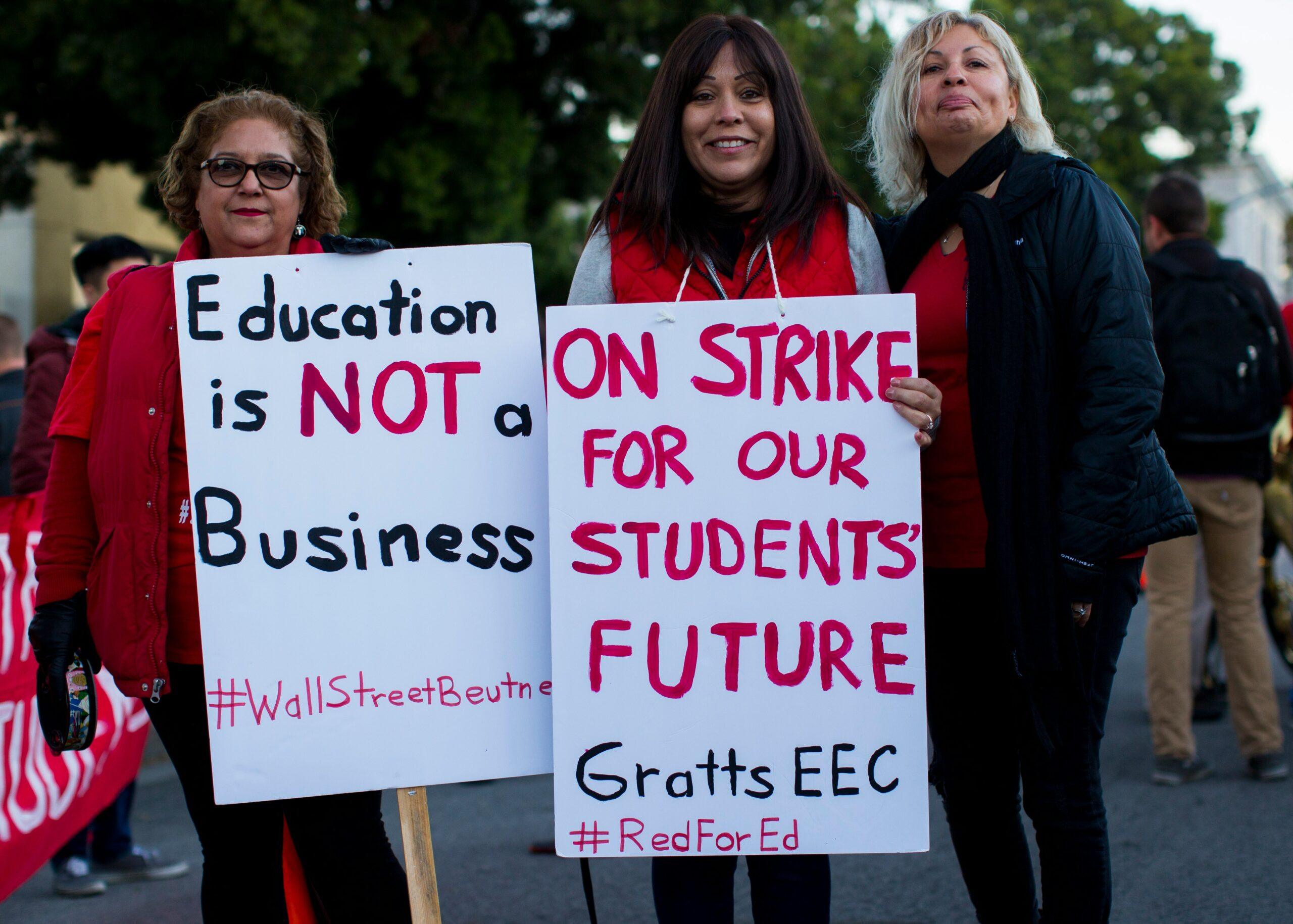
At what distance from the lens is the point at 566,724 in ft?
7.44

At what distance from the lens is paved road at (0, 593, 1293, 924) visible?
3.44 metres

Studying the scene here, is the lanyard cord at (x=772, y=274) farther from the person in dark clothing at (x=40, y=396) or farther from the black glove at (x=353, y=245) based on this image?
the person in dark clothing at (x=40, y=396)

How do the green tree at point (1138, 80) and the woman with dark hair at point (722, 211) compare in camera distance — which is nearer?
the woman with dark hair at point (722, 211)

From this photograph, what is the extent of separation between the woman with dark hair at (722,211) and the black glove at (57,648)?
111 centimetres

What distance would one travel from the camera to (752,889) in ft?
7.52

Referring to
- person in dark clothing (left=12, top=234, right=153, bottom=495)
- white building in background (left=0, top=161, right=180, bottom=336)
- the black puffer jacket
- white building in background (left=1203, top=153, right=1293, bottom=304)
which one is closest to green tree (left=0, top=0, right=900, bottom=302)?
white building in background (left=0, top=161, right=180, bottom=336)

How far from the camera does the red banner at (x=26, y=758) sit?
3277 millimetres

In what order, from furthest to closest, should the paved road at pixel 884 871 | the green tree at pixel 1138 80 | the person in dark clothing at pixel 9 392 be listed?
the green tree at pixel 1138 80, the person in dark clothing at pixel 9 392, the paved road at pixel 884 871

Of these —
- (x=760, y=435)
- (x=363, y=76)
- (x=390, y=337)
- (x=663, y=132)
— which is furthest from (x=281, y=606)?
(x=363, y=76)

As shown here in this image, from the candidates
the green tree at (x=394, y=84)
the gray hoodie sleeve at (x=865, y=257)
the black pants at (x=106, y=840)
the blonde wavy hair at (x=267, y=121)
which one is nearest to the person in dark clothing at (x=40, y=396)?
the black pants at (x=106, y=840)

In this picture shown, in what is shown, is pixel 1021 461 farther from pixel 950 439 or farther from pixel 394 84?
pixel 394 84

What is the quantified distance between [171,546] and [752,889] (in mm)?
1225

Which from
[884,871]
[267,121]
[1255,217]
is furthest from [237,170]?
[1255,217]

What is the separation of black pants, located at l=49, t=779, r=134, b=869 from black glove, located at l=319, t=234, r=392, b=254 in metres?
2.29
